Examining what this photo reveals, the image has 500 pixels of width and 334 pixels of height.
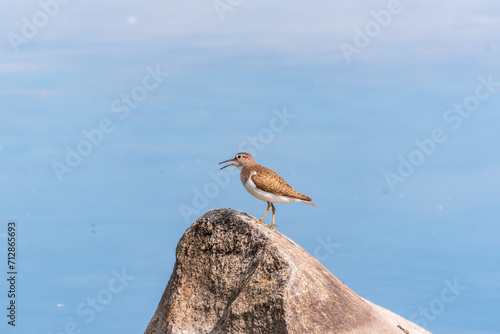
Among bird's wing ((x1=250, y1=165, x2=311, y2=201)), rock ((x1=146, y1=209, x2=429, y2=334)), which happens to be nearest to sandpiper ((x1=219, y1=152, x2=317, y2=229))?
bird's wing ((x1=250, y1=165, x2=311, y2=201))

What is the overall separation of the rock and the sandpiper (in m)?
0.53

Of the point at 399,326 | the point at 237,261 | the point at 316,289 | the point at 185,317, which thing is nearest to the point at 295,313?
the point at 316,289

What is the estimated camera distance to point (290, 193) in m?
11.6

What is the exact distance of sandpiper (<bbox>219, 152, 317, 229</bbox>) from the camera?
11422 mm

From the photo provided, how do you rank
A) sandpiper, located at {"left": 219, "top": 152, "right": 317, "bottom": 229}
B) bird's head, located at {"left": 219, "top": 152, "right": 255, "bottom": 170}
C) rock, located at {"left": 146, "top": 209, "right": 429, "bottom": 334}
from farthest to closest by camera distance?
bird's head, located at {"left": 219, "top": 152, "right": 255, "bottom": 170}, sandpiper, located at {"left": 219, "top": 152, "right": 317, "bottom": 229}, rock, located at {"left": 146, "top": 209, "right": 429, "bottom": 334}

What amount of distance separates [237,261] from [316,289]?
1.29m

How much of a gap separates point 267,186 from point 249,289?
175 cm

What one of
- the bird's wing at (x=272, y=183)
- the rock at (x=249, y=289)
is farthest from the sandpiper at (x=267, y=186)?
the rock at (x=249, y=289)

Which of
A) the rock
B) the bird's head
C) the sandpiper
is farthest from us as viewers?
the bird's head

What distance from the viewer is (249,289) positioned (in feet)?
34.8

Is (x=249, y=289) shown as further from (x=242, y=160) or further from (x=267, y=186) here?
(x=242, y=160)

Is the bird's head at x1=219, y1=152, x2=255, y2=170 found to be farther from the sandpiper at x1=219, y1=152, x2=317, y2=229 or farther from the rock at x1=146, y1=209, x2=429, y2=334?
the rock at x1=146, y1=209, x2=429, y2=334

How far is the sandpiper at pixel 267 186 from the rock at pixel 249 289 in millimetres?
528

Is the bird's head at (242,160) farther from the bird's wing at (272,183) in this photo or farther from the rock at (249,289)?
the rock at (249,289)
